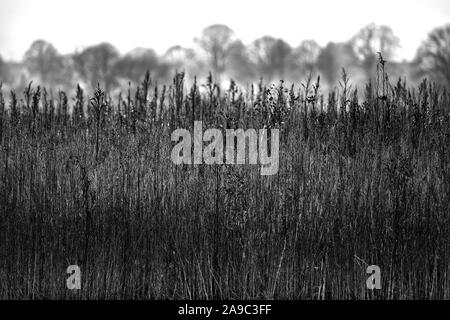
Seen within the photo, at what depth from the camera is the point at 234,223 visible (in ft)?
11.5

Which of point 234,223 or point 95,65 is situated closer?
point 234,223

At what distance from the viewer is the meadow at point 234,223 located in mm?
3447

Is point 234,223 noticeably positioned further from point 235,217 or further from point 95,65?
point 95,65

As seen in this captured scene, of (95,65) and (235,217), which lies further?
(95,65)

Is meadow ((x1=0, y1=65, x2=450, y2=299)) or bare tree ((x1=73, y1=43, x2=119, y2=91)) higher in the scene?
bare tree ((x1=73, y1=43, x2=119, y2=91))

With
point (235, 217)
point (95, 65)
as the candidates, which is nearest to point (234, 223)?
point (235, 217)

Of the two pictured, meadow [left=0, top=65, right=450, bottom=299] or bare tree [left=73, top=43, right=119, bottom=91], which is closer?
meadow [left=0, top=65, right=450, bottom=299]

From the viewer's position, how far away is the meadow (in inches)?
136

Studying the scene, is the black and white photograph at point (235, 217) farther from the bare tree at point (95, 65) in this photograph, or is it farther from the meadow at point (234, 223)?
the bare tree at point (95, 65)

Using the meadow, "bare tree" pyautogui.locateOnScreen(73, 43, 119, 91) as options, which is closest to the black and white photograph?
the meadow

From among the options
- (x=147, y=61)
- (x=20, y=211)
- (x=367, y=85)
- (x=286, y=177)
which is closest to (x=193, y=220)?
(x=286, y=177)

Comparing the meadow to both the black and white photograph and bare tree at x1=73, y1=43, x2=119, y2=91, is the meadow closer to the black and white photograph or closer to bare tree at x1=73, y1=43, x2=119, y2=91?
the black and white photograph

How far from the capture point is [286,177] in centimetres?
365

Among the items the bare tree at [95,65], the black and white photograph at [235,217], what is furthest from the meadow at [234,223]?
the bare tree at [95,65]
